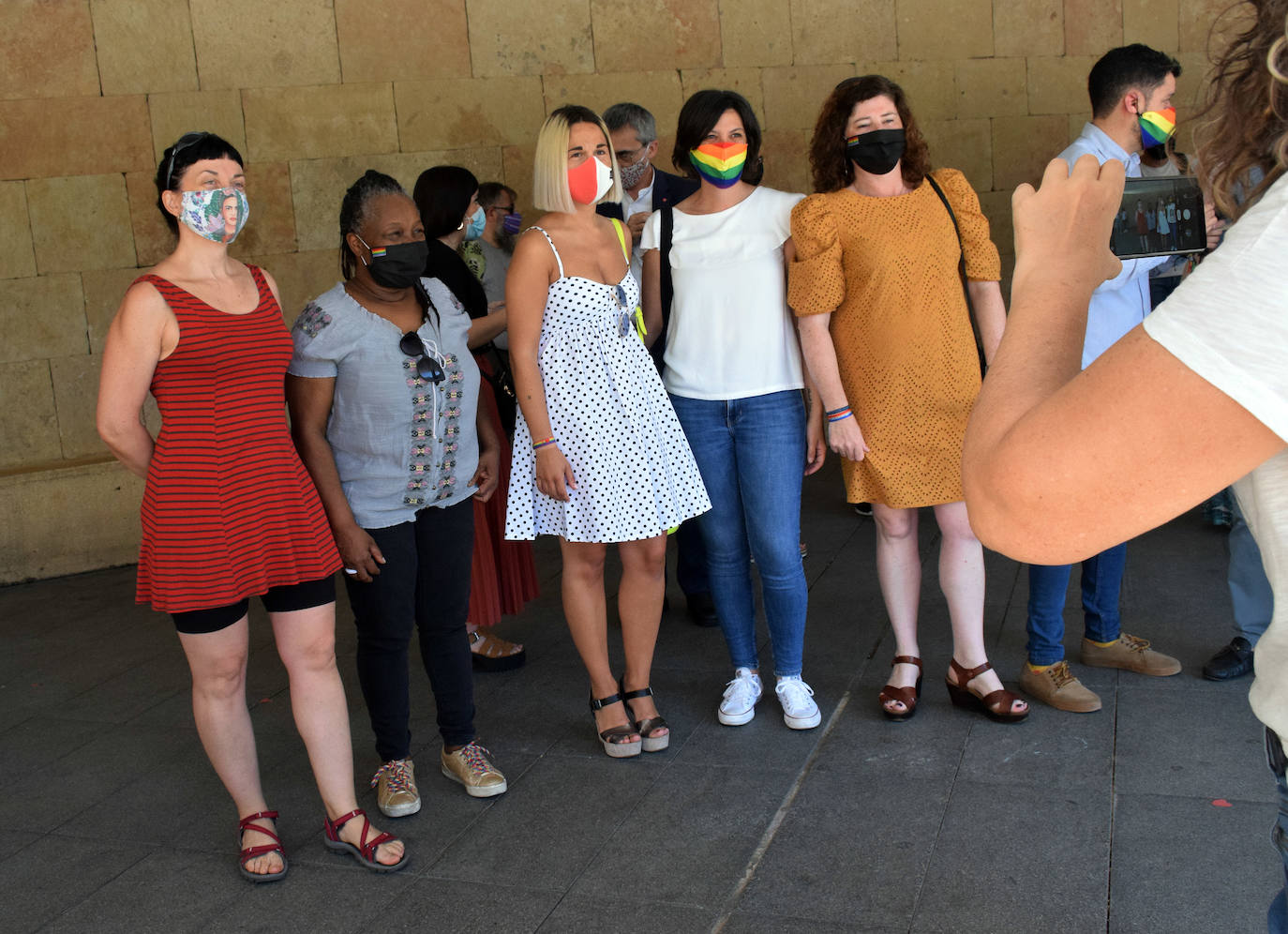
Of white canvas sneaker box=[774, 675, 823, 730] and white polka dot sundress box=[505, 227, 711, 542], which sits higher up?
white polka dot sundress box=[505, 227, 711, 542]

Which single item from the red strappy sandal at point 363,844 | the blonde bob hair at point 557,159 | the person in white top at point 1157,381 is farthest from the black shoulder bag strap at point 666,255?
the person in white top at point 1157,381

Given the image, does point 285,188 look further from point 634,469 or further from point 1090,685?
point 1090,685

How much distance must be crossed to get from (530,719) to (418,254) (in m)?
1.56

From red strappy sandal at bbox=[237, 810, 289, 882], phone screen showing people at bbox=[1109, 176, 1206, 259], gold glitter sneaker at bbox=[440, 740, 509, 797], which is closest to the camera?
phone screen showing people at bbox=[1109, 176, 1206, 259]

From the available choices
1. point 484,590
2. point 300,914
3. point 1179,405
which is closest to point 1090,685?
point 484,590

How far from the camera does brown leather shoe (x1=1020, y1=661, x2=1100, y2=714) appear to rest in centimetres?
350

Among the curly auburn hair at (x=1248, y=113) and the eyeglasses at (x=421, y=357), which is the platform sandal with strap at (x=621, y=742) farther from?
the curly auburn hair at (x=1248, y=113)

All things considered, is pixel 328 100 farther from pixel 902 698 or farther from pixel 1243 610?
pixel 1243 610

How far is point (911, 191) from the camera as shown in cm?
346

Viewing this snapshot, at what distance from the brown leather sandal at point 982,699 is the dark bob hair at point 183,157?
8.10ft

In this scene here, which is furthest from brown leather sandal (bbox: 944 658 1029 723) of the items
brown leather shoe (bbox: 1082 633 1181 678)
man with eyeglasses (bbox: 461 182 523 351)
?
man with eyeglasses (bbox: 461 182 523 351)

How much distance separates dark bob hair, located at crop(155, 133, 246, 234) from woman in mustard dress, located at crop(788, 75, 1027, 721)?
5.17 ft

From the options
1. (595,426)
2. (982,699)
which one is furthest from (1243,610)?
(595,426)

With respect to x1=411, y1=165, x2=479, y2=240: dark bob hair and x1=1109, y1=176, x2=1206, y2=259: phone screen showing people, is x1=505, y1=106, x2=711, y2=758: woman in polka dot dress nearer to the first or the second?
x1=411, y1=165, x2=479, y2=240: dark bob hair
